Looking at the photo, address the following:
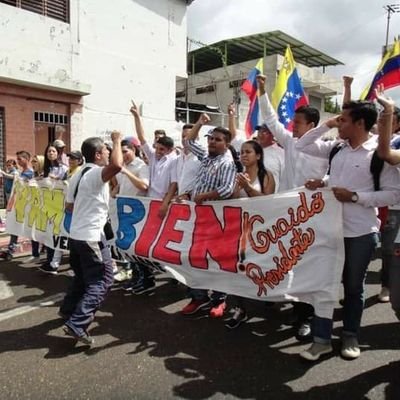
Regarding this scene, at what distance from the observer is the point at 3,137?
10758 mm

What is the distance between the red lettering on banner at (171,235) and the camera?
4.40m

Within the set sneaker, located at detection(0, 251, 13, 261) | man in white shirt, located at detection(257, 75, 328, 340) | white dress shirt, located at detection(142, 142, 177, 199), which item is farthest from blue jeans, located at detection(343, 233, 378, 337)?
sneaker, located at detection(0, 251, 13, 261)

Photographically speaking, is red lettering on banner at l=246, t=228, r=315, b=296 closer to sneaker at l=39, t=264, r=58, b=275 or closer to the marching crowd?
the marching crowd

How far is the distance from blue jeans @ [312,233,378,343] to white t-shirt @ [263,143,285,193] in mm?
1322

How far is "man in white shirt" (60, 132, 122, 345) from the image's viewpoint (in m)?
3.65

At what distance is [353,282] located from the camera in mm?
3281

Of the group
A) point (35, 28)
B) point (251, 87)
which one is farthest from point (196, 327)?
point (35, 28)

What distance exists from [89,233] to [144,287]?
149 centimetres

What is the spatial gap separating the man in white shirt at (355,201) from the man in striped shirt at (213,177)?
102 cm

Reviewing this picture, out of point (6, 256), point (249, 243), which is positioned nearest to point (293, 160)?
point (249, 243)

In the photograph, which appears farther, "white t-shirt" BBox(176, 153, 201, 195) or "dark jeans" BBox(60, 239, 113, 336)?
"white t-shirt" BBox(176, 153, 201, 195)

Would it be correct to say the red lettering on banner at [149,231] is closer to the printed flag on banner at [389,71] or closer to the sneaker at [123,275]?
the sneaker at [123,275]

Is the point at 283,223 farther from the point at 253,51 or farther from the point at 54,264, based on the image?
the point at 253,51

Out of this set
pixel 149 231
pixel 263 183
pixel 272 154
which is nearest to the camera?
pixel 263 183
